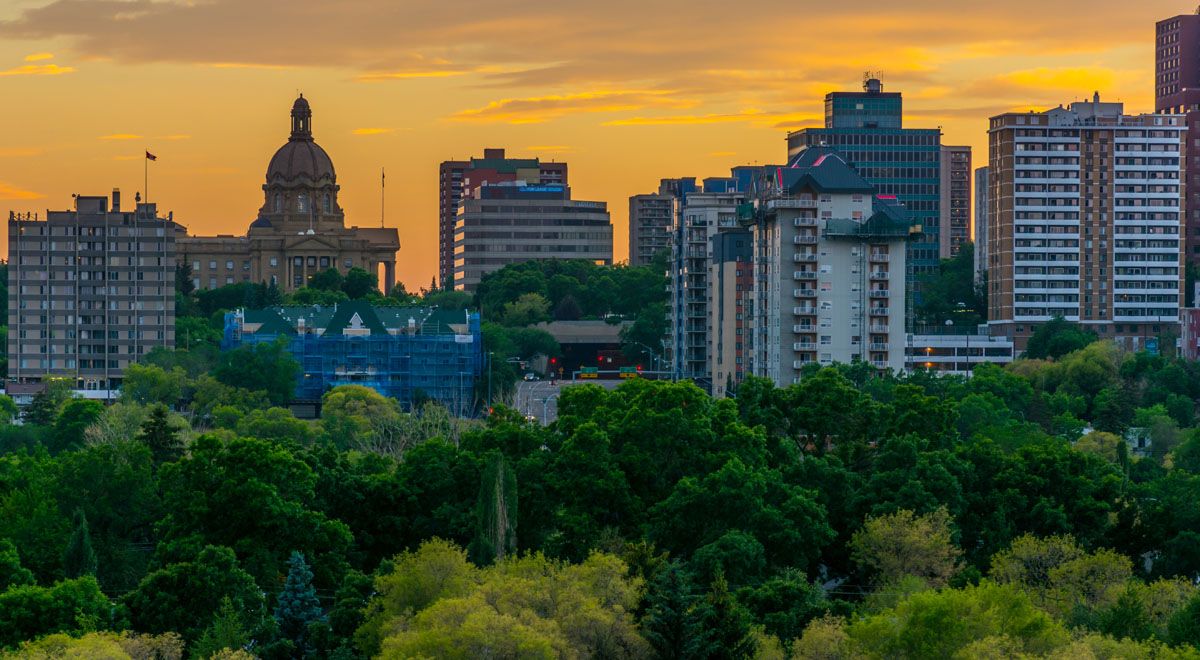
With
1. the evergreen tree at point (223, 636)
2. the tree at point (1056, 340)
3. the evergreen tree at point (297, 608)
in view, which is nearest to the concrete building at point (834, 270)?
the tree at point (1056, 340)

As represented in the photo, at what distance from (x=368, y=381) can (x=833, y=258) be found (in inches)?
1916

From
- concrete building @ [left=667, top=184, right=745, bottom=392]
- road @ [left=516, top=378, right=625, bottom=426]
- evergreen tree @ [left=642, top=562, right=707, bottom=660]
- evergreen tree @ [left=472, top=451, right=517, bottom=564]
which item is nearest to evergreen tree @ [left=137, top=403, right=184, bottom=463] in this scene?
evergreen tree @ [left=472, top=451, right=517, bottom=564]

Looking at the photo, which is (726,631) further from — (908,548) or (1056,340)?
(1056,340)

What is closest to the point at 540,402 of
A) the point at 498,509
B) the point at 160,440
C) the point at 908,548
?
the point at 160,440

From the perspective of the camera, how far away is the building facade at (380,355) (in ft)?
595

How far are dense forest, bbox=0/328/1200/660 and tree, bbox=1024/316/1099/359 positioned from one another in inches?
2723

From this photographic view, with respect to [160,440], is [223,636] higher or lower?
lower

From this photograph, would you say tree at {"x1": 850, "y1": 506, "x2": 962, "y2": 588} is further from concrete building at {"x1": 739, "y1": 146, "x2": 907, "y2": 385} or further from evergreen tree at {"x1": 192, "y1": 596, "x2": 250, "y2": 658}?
concrete building at {"x1": 739, "y1": 146, "x2": 907, "y2": 385}

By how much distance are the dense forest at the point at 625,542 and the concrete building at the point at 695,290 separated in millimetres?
64424

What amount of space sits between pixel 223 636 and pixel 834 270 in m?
87.5

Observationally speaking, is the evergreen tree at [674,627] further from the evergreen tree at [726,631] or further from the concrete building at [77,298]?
the concrete building at [77,298]

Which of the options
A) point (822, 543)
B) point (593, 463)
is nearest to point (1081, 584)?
point (822, 543)

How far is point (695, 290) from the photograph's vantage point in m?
184

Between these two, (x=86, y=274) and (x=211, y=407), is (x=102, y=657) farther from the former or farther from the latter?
(x=86, y=274)
